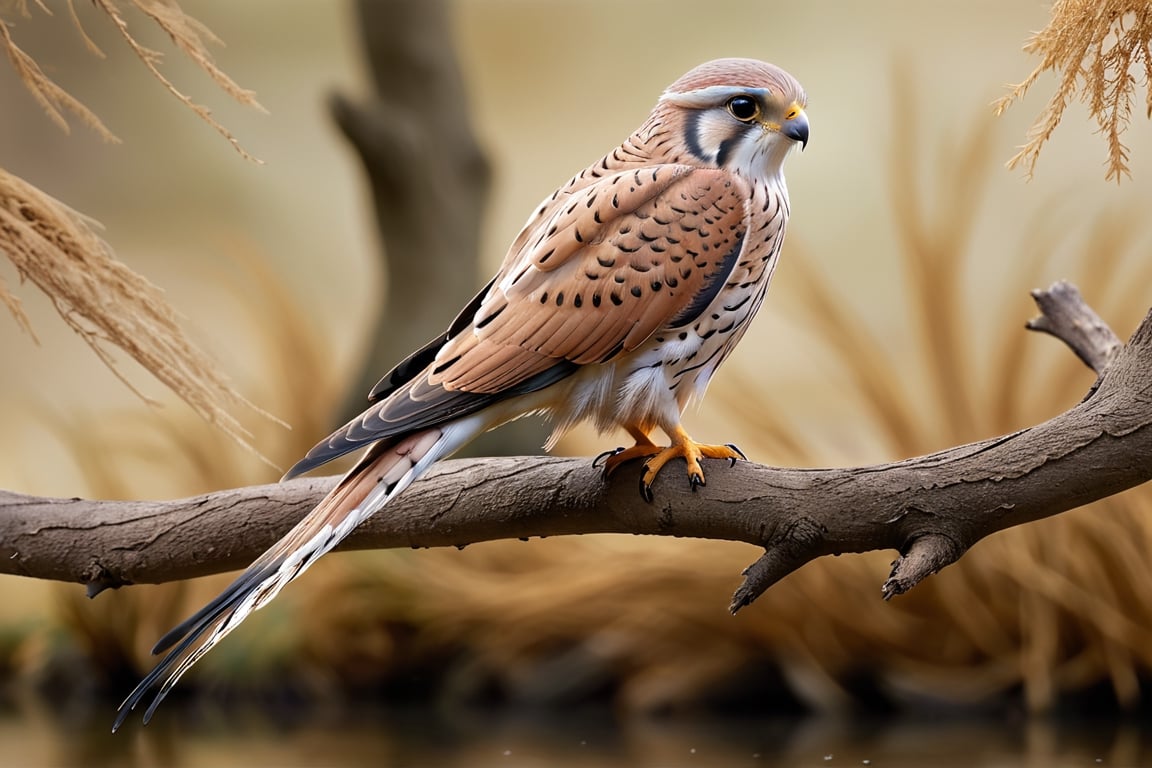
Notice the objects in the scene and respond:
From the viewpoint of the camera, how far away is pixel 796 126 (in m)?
1.45

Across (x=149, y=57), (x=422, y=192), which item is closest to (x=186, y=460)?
(x=422, y=192)

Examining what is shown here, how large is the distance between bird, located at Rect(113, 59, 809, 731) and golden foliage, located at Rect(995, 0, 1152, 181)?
264 millimetres

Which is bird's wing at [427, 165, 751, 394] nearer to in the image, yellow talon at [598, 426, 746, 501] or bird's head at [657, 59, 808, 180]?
bird's head at [657, 59, 808, 180]

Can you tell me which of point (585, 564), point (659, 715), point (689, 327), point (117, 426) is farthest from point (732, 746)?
point (117, 426)

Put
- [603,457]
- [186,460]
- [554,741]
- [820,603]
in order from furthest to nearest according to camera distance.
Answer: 1. [186,460]
2. [820,603]
3. [554,741]
4. [603,457]

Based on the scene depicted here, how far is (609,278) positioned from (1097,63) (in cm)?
57

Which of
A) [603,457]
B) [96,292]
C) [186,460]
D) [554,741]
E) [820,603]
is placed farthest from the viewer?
[186,460]

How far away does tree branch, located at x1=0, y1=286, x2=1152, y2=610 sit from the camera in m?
1.31

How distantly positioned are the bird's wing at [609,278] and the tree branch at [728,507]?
18 centimetres

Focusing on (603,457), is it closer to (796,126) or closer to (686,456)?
(686,456)

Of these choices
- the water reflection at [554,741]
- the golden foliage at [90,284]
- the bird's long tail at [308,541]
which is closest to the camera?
the bird's long tail at [308,541]

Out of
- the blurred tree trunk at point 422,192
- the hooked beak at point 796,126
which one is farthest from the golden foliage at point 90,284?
the blurred tree trunk at point 422,192

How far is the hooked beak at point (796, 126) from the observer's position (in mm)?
1447

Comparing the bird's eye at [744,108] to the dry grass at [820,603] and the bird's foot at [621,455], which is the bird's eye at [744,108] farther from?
the dry grass at [820,603]
